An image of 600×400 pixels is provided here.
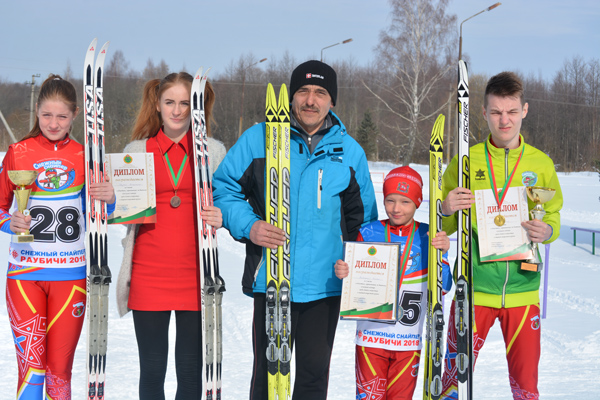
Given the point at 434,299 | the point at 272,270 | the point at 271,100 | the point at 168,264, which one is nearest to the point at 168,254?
the point at 168,264

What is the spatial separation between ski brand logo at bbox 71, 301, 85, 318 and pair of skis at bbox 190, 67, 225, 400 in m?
0.62

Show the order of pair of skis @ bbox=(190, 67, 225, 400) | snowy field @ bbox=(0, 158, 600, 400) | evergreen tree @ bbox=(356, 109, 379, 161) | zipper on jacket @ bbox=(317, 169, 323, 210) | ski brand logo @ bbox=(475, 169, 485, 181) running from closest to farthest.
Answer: zipper on jacket @ bbox=(317, 169, 323, 210)
pair of skis @ bbox=(190, 67, 225, 400)
ski brand logo @ bbox=(475, 169, 485, 181)
snowy field @ bbox=(0, 158, 600, 400)
evergreen tree @ bbox=(356, 109, 379, 161)

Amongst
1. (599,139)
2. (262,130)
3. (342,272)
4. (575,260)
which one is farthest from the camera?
(599,139)

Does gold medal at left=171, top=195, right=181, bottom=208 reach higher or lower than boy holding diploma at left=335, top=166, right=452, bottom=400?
higher

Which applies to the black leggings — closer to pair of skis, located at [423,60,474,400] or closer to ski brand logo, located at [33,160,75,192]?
ski brand logo, located at [33,160,75,192]

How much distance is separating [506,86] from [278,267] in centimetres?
140

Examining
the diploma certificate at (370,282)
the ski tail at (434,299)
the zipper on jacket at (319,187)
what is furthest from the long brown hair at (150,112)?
the ski tail at (434,299)

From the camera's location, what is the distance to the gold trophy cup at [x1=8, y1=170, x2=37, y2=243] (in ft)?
8.02

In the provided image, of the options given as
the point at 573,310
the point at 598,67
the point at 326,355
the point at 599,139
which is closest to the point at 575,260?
the point at 573,310

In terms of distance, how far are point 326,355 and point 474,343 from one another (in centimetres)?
75

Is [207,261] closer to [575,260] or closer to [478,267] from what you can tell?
[478,267]

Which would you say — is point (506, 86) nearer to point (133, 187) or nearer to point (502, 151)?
point (502, 151)

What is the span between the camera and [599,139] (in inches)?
1635

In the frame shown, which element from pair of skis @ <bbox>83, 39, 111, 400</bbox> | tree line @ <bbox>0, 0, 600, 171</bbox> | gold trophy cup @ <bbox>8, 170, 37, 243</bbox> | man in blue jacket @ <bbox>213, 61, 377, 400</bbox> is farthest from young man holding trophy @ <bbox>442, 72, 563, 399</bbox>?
tree line @ <bbox>0, 0, 600, 171</bbox>
